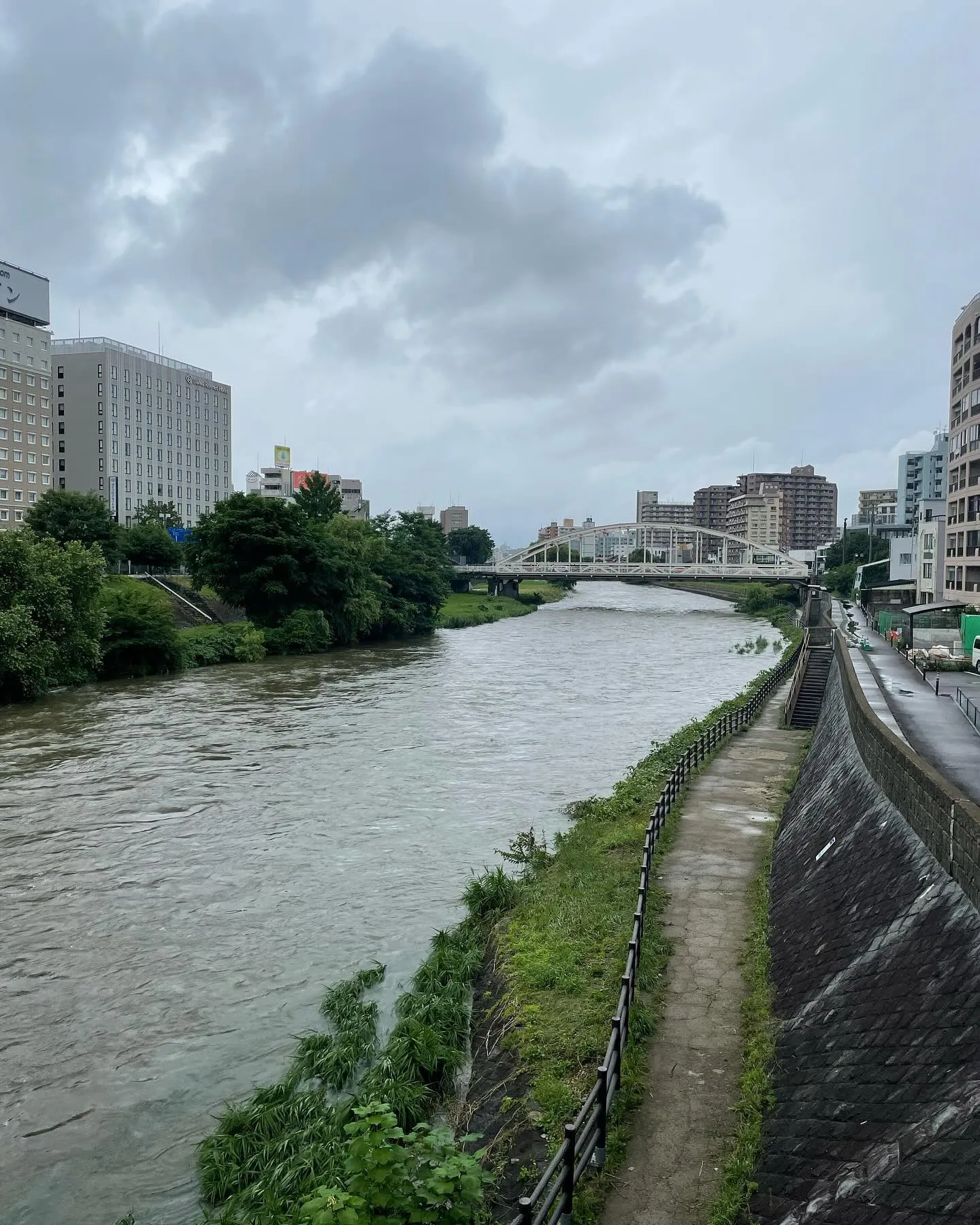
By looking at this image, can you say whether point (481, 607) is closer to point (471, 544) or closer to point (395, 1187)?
point (471, 544)

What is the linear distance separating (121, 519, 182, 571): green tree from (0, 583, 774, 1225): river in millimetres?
30886

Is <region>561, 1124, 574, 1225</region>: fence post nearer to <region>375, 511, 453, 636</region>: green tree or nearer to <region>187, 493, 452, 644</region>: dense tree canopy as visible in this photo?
<region>187, 493, 452, 644</region>: dense tree canopy

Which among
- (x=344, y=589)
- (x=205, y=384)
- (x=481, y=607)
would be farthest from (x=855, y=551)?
(x=205, y=384)

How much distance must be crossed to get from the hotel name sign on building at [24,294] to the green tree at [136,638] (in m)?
63.8

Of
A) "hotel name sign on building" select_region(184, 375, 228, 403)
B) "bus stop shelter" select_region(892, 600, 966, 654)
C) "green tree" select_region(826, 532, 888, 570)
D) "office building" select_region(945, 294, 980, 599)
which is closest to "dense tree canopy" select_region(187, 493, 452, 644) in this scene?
"bus stop shelter" select_region(892, 600, 966, 654)

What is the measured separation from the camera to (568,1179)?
21.7 feet

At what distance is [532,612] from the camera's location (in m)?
106

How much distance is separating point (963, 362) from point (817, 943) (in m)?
56.9

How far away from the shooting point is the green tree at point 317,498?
3573 inches

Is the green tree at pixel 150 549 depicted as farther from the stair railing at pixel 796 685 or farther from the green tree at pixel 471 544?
the green tree at pixel 471 544

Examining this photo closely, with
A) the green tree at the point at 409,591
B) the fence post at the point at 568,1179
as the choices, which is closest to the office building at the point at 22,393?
the green tree at the point at 409,591

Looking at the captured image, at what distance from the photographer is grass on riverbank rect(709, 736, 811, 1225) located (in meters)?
7.11

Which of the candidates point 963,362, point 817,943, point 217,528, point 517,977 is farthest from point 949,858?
point 963,362

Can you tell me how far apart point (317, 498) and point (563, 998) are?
84.5m
